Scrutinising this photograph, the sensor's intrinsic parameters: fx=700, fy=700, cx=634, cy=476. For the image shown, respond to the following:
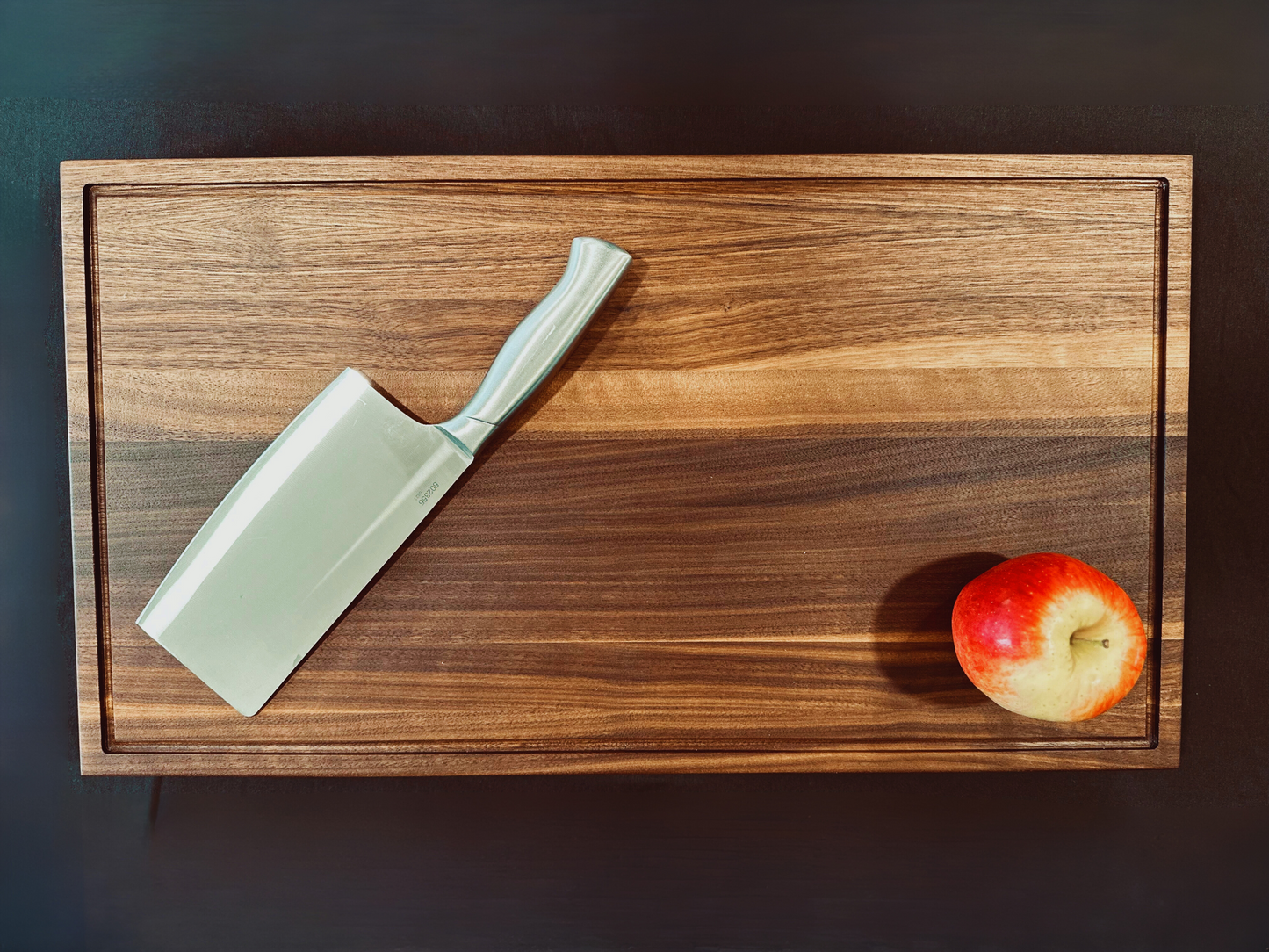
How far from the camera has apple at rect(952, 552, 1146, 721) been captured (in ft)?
1.63

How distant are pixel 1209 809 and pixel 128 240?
105 centimetres

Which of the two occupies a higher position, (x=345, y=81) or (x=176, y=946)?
(x=345, y=81)

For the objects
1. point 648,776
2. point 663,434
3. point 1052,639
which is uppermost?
point 663,434

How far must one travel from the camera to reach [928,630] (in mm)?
572

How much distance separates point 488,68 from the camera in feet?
1.97

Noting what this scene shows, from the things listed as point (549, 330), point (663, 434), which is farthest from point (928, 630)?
point (549, 330)

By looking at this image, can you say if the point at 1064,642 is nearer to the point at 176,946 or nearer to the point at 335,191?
the point at 335,191

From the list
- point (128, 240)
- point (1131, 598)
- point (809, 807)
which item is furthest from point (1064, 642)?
point (128, 240)

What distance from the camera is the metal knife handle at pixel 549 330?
1.71 ft

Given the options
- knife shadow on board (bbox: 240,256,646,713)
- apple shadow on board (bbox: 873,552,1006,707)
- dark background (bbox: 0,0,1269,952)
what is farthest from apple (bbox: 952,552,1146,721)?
knife shadow on board (bbox: 240,256,646,713)

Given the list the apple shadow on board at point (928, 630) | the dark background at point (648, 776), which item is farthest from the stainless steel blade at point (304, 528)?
the apple shadow on board at point (928, 630)

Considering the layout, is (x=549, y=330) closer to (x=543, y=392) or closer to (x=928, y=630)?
(x=543, y=392)

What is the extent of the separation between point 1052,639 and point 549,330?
0.42 metres

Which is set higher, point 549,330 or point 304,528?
point 549,330
